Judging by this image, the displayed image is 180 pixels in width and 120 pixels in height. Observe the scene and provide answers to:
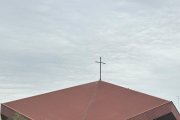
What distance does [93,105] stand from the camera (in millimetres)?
22375

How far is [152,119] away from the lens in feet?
73.7

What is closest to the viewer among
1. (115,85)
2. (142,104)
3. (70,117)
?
(70,117)

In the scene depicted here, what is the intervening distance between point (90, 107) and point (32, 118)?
9.99 feet

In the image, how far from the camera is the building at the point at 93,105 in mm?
21594

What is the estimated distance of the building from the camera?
70.8 feet

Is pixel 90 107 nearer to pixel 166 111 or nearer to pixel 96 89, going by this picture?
pixel 96 89

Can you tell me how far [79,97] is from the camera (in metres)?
23.6

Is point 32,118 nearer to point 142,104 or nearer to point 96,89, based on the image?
point 96,89

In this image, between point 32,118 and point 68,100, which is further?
point 68,100

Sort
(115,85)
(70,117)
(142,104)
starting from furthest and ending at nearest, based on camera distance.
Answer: (115,85) → (142,104) → (70,117)

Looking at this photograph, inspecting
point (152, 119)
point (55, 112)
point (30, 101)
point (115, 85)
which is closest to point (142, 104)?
point (152, 119)

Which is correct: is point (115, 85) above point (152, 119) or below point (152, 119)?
above

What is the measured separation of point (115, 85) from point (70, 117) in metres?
4.64

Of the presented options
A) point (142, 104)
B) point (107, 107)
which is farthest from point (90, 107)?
point (142, 104)
